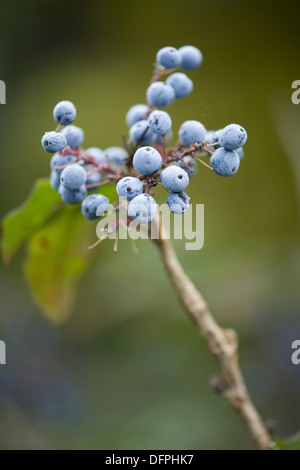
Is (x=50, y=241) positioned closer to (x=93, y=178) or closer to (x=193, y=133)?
(x=93, y=178)

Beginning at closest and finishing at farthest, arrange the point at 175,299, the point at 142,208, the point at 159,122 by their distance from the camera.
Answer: the point at 142,208 → the point at 159,122 → the point at 175,299

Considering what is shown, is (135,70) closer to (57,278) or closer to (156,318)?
(156,318)

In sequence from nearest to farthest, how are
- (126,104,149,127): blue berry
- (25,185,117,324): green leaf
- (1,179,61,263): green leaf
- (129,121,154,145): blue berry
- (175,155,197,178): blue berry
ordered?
1. (175,155,197,178): blue berry
2. (129,121,154,145): blue berry
3. (126,104,149,127): blue berry
4. (1,179,61,263): green leaf
5. (25,185,117,324): green leaf

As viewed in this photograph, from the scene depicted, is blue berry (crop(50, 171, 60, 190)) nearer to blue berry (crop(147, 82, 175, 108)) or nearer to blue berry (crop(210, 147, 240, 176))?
blue berry (crop(147, 82, 175, 108))

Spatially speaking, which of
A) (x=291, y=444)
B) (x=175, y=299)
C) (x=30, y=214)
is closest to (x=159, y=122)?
(x=30, y=214)

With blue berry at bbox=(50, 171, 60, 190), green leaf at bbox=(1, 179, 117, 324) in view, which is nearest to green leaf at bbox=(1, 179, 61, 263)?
green leaf at bbox=(1, 179, 117, 324)

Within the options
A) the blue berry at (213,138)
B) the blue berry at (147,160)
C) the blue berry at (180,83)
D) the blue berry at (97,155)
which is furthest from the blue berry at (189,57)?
the blue berry at (147,160)
